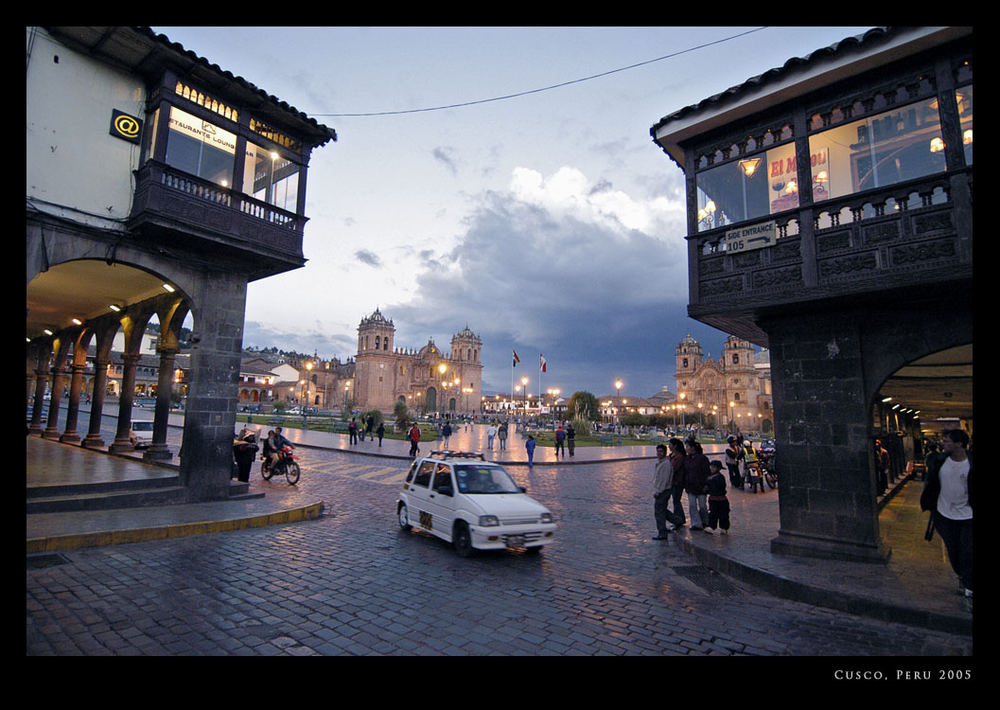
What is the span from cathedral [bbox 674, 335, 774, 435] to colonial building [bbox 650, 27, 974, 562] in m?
73.2

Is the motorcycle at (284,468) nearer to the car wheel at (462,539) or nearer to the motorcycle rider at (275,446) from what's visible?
the motorcycle rider at (275,446)

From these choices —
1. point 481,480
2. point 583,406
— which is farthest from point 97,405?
point 583,406

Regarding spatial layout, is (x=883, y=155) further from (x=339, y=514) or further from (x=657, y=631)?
(x=339, y=514)

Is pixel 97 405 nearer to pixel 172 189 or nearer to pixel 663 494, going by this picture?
pixel 172 189

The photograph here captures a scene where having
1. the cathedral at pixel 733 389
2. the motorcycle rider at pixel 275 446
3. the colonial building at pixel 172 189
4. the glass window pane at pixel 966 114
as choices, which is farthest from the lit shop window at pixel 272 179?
the cathedral at pixel 733 389

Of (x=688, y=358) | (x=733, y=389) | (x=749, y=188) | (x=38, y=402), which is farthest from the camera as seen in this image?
(x=688, y=358)

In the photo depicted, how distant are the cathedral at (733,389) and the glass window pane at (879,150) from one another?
73.1 metres

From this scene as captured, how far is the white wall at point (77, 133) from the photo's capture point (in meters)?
8.45

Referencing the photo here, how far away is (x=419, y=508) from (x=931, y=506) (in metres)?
7.33

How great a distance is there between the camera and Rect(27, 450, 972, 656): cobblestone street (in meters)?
4.34

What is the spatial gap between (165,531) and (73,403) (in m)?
14.6

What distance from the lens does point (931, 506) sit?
19.2 feet

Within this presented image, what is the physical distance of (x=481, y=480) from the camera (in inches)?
323
